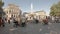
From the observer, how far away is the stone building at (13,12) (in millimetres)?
10656

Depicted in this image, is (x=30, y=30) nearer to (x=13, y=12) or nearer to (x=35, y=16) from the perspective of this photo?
(x=35, y=16)

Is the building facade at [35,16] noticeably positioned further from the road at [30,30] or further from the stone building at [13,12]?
the road at [30,30]

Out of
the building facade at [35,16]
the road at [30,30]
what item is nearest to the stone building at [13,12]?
the building facade at [35,16]

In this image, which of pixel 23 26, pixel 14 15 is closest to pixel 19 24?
pixel 23 26

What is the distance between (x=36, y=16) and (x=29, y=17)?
1.86ft

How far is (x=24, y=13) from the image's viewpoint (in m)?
10.3

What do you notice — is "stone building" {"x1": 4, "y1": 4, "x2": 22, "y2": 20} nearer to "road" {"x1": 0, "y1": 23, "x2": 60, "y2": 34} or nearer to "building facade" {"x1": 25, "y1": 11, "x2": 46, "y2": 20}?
"building facade" {"x1": 25, "y1": 11, "x2": 46, "y2": 20}

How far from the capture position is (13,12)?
36.6 ft

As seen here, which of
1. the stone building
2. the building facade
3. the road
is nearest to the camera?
the road

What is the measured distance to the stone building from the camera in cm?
1066

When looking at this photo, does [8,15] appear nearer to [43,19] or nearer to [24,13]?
[24,13]

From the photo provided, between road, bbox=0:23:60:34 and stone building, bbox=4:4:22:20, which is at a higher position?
stone building, bbox=4:4:22:20

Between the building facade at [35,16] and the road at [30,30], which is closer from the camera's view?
the road at [30,30]

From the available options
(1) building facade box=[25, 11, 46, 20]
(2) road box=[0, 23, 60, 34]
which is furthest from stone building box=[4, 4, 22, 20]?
(2) road box=[0, 23, 60, 34]
